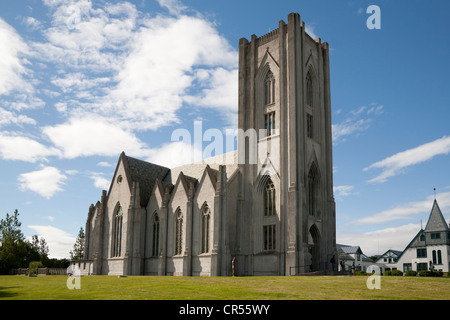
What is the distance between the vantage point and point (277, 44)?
46.3 metres

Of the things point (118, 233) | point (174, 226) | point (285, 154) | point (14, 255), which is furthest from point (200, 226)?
point (14, 255)

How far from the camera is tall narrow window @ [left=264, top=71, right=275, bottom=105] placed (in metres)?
46.3

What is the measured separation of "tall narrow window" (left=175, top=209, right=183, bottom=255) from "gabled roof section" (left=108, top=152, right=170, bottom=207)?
22.7 ft

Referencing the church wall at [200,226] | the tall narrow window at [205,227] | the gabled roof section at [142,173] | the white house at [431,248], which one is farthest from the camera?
the white house at [431,248]

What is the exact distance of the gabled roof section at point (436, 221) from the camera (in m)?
70.6

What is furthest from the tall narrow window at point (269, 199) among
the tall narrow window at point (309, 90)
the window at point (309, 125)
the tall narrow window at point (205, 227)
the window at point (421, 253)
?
the window at point (421, 253)

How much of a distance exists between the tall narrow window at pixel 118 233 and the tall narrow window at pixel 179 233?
917 cm

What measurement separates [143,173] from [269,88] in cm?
2115

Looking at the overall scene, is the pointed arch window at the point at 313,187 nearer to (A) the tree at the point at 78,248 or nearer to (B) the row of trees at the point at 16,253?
(B) the row of trees at the point at 16,253

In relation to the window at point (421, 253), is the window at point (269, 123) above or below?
above

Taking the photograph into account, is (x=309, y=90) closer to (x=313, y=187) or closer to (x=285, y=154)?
(x=285, y=154)
